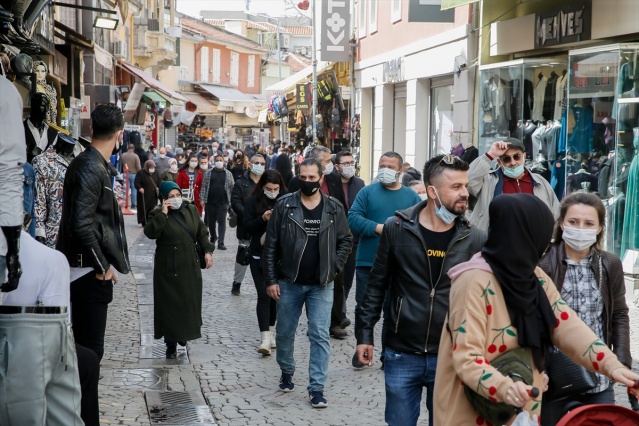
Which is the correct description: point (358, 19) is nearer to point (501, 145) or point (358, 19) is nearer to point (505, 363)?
point (501, 145)

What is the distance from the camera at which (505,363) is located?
3.88 meters

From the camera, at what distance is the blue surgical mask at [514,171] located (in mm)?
7699

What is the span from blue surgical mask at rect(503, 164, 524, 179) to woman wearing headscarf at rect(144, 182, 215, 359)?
3006mm

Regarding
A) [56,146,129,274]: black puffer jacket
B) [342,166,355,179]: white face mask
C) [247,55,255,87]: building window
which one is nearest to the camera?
[56,146,129,274]: black puffer jacket

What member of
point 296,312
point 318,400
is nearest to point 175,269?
point 296,312

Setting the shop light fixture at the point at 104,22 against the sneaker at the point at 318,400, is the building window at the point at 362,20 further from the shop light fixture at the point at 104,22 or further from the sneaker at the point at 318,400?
the sneaker at the point at 318,400

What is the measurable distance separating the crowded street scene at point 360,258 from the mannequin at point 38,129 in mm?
21

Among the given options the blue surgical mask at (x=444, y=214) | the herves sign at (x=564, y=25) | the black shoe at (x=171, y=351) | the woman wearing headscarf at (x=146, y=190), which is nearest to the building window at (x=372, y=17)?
the woman wearing headscarf at (x=146, y=190)

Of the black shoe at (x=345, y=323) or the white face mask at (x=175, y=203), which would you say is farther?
the black shoe at (x=345, y=323)

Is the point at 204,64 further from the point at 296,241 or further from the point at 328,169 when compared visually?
the point at 296,241

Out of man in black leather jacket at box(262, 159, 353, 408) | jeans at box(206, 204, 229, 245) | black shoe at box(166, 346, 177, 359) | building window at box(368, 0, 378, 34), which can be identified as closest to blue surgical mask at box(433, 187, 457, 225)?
man in black leather jacket at box(262, 159, 353, 408)

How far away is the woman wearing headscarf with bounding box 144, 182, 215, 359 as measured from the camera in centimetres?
902

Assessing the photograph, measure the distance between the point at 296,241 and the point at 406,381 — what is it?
9.31 feet

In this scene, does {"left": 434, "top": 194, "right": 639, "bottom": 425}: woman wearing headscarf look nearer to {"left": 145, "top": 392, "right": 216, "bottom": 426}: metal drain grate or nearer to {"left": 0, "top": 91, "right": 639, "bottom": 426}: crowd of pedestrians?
{"left": 0, "top": 91, "right": 639, "bottom": 426}: crowd of pedestrians
